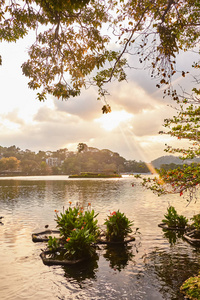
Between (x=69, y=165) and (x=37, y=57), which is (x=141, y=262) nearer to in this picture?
(x=37, y=57)

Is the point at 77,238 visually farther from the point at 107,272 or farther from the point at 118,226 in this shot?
the point at 118,226

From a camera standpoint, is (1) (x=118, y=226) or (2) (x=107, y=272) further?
(1) (x=118, y=226)

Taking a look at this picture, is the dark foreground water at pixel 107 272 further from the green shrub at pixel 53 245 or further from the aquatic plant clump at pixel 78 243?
the green shrub at pixel 53 245

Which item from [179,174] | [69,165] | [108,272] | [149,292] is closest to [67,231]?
[108,272]

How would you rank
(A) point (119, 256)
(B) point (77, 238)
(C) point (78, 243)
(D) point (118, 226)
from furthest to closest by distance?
1. (D) point (118, 226)
2. (A) point (119, 256)
3. (C) point (78, 243)
4. (B) point (77, 238)

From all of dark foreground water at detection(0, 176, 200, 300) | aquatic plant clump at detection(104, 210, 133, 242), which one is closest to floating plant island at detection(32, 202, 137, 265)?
aquatic plant clump at detection(104, 210, 133, 242)

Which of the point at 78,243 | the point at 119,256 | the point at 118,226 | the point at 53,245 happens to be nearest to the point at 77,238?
the point at 78,243

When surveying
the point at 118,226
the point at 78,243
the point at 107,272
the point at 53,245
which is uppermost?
the point at 118,226

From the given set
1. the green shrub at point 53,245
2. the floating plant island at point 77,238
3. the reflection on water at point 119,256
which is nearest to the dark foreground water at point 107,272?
the reflection on water at point 119,256

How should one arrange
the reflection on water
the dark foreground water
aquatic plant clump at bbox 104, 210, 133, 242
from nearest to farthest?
the dark foreground water
the reflection on water
aquatic plant clump at bbox 104, 210, 133, 242

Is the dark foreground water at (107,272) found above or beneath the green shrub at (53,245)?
beneath

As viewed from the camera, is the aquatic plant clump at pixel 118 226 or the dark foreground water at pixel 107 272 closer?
the dark foreground water at pixel 107 272

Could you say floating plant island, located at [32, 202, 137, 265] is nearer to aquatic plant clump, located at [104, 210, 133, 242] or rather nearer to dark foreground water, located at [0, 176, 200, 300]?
aquatic plant clump, located at [104, 210, 133, 242]

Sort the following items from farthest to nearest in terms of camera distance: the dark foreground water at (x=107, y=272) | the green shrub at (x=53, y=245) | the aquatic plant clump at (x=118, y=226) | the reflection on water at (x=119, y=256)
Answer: the aquatic plant clump at (x=118, y=226) < the green shrub at (x=53, y=245) < the reflection on water at (x=119, y=256) < the dark foreground water at (x=107, y=272)
